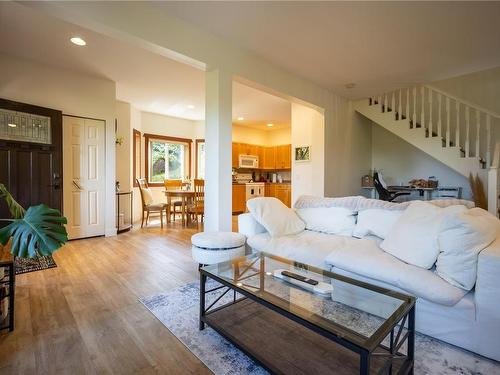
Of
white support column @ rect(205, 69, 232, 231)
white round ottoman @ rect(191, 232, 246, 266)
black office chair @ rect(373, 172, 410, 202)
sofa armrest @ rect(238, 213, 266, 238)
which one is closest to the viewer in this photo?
white round ottoman @ rect(191, 232, 246, 266)

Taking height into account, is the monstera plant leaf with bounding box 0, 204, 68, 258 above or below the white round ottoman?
above

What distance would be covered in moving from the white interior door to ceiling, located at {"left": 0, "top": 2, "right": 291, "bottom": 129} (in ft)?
2.83

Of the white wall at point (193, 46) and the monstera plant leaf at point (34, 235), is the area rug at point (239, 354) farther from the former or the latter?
the white wall at point (193, 46)

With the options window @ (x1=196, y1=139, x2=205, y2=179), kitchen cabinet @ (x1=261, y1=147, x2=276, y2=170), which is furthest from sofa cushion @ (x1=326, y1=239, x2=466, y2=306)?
kitchen cabinet @ (x1=261, y1=147, x2=276, y2=170)

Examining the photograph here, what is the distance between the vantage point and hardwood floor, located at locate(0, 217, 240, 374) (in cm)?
140

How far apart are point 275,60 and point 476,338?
137 inches

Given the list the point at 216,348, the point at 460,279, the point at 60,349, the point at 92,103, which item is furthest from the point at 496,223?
the point at 92,103

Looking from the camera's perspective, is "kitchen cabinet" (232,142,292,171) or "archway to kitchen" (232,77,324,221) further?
"kitchen cabinet" (232,142,292,171)

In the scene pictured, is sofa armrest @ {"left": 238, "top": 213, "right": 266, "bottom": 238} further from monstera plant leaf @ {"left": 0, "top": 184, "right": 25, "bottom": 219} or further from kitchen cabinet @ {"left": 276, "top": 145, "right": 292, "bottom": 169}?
kitchen cabinet @ {"left": 276, "top": 145, "right": 292, "bottom": 169}

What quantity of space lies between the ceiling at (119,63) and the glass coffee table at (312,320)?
307cm

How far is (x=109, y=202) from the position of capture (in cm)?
439

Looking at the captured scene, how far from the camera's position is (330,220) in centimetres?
265

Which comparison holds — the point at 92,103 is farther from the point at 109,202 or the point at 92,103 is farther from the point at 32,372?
the point at 32,372

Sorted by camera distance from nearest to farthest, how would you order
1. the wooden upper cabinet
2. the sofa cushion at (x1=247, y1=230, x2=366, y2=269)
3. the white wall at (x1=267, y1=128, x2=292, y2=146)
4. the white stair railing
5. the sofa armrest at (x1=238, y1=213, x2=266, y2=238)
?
the sofa cushion at (x1=247, y1=230, x2=366, y2=269) → the sofa armrest at (x1=238, y1=213, x2=266, y2=238) → the white stair railing → the wooden upper cabinet → the white wall at (x1=267, y1=128, x2=292, y2=146)
